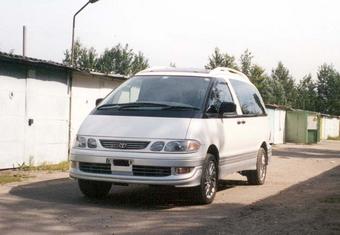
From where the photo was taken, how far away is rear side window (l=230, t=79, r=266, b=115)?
10861 mm

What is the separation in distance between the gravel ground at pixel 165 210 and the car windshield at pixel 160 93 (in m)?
1.40

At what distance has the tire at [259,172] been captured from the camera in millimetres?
11766

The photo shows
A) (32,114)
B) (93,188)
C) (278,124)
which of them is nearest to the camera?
(93,188)

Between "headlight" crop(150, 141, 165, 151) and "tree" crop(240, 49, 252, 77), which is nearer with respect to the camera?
"headlight" crop(150, 141, 165, 151)

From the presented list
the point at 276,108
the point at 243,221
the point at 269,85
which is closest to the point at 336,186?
the point at 243,221

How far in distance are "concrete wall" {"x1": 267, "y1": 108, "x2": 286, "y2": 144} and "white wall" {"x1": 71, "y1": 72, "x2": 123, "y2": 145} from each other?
15727mm

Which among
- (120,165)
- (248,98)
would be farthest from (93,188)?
(248,98)

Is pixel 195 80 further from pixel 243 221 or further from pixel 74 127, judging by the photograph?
pixel 74 127

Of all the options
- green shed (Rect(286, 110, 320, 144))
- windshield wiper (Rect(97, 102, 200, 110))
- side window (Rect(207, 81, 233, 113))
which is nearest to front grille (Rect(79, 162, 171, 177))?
windshield wiper (Rect(97, 102, 200, 110))

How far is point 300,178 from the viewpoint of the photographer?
1373cm

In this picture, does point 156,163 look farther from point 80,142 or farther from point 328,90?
point 328,90

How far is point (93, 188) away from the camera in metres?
9.34

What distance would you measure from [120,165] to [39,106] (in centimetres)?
648

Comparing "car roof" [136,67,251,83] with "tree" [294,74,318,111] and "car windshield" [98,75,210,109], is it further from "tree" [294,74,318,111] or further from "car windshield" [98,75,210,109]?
"tree" [294,74,318,111]
